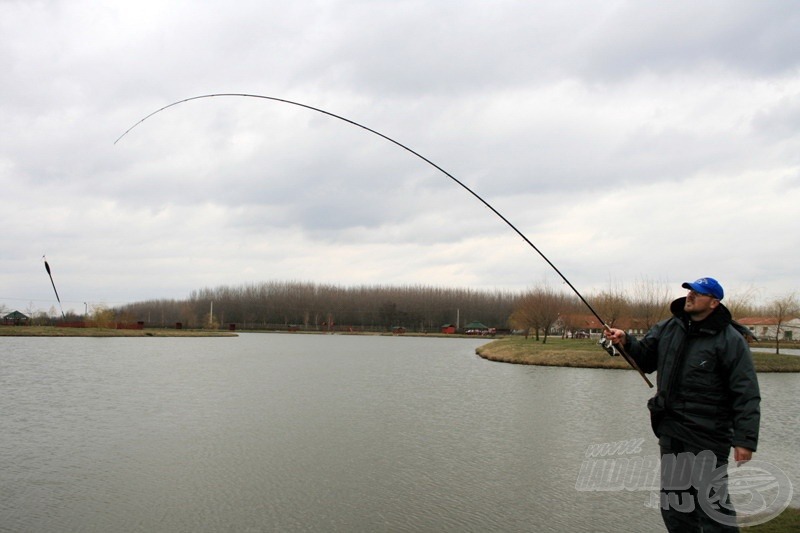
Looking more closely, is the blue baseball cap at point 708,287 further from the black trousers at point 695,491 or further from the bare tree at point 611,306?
the bare tree at point 611,306

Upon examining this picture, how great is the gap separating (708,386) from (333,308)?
150 meters

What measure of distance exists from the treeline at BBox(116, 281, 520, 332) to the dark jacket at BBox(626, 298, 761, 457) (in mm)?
129656

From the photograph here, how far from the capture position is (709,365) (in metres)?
4.48

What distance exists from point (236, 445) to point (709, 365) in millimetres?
9336

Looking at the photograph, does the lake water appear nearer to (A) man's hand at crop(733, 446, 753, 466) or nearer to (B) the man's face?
(A) man's hand at crop(733, 446, 753, 466)

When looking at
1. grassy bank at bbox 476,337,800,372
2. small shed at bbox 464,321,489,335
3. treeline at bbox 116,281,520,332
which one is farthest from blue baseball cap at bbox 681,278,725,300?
treeline at bbox 116,281,520,332

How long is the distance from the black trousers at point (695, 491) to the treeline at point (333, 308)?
130 m

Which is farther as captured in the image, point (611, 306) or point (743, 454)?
point (611, 306)

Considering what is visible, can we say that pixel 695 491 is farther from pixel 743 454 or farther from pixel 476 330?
pixel 476 330

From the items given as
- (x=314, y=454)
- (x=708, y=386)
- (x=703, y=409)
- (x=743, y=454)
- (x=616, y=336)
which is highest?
(x=616, y=336)

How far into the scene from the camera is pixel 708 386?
4496mm

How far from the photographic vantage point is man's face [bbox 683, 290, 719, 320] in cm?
454
